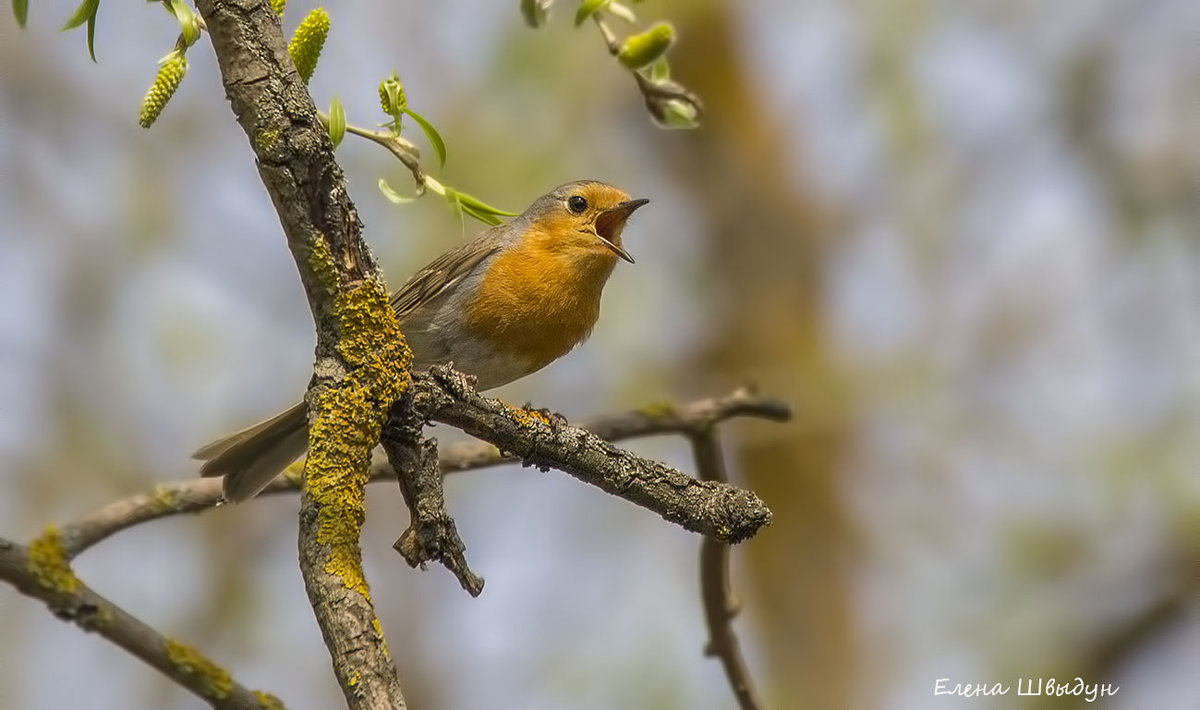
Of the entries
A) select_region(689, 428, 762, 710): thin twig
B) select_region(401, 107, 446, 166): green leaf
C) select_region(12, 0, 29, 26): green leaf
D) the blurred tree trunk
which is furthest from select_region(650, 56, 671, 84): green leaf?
the blurred tree trunk

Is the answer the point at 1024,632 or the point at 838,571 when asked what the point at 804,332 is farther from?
the point at 1024,632

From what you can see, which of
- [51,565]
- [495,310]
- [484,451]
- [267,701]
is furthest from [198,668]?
[495,310]

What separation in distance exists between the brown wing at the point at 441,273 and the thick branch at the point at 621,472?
266cm

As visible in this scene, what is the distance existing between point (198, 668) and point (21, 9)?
153 cm

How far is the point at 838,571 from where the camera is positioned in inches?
404

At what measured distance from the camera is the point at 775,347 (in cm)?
1031

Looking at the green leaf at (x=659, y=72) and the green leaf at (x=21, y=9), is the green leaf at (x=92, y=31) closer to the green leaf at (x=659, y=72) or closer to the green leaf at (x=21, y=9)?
the green leaf at (x=21, y=9)

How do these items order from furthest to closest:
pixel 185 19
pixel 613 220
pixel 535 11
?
pixel 613 220, pixel 535 11, pixel 185 19

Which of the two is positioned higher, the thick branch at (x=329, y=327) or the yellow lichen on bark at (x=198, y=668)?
the thick branch at (x=329, y=327)

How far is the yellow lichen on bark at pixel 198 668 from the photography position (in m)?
2.85

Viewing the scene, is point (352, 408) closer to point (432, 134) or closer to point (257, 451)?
point (432, 134)

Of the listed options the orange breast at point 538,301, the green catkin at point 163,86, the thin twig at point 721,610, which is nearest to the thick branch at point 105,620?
the green catkin at point 163,86

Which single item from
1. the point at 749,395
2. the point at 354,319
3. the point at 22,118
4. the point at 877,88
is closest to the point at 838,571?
the point at 877,88

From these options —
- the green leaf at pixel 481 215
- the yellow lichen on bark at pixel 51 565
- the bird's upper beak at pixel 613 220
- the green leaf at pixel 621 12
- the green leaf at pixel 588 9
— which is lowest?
the yellow lichen on bark at pixel 51 565
